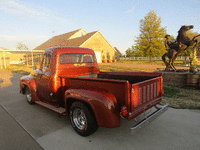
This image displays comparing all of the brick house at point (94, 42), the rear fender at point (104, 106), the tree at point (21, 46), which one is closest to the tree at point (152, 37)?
the brick house at point (94, 42)

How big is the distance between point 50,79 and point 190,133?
11.6 feet

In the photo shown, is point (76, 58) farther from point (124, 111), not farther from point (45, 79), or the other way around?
point (124, 111)

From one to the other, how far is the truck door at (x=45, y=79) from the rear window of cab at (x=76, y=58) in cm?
41

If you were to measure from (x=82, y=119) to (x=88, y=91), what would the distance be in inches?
29.1

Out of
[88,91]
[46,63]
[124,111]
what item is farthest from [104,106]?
[46,63]

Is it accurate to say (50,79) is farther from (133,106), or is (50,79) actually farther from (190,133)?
(190,133)

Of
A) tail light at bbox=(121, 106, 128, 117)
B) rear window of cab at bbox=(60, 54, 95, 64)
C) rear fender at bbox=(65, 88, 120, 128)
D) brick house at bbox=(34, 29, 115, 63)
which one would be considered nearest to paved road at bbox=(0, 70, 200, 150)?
rear fender at bbox=(65, 88, 120, 128)

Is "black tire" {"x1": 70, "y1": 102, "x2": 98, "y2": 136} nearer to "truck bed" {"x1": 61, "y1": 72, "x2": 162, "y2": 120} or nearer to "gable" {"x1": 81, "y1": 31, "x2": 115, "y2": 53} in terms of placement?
"truck bed" {"x1": 61, "y1": 72, "x2": 162, "y2": 120}

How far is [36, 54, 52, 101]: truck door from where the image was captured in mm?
3822

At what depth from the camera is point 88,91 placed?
277 cm

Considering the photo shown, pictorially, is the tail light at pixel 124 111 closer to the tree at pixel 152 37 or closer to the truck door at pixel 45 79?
the truck door at pixel 45 79

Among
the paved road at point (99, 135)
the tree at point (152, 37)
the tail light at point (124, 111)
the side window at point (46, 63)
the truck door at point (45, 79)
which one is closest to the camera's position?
the tail light at point (124, 111)

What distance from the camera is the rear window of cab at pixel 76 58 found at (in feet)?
12.9

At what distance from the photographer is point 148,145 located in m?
2.69
